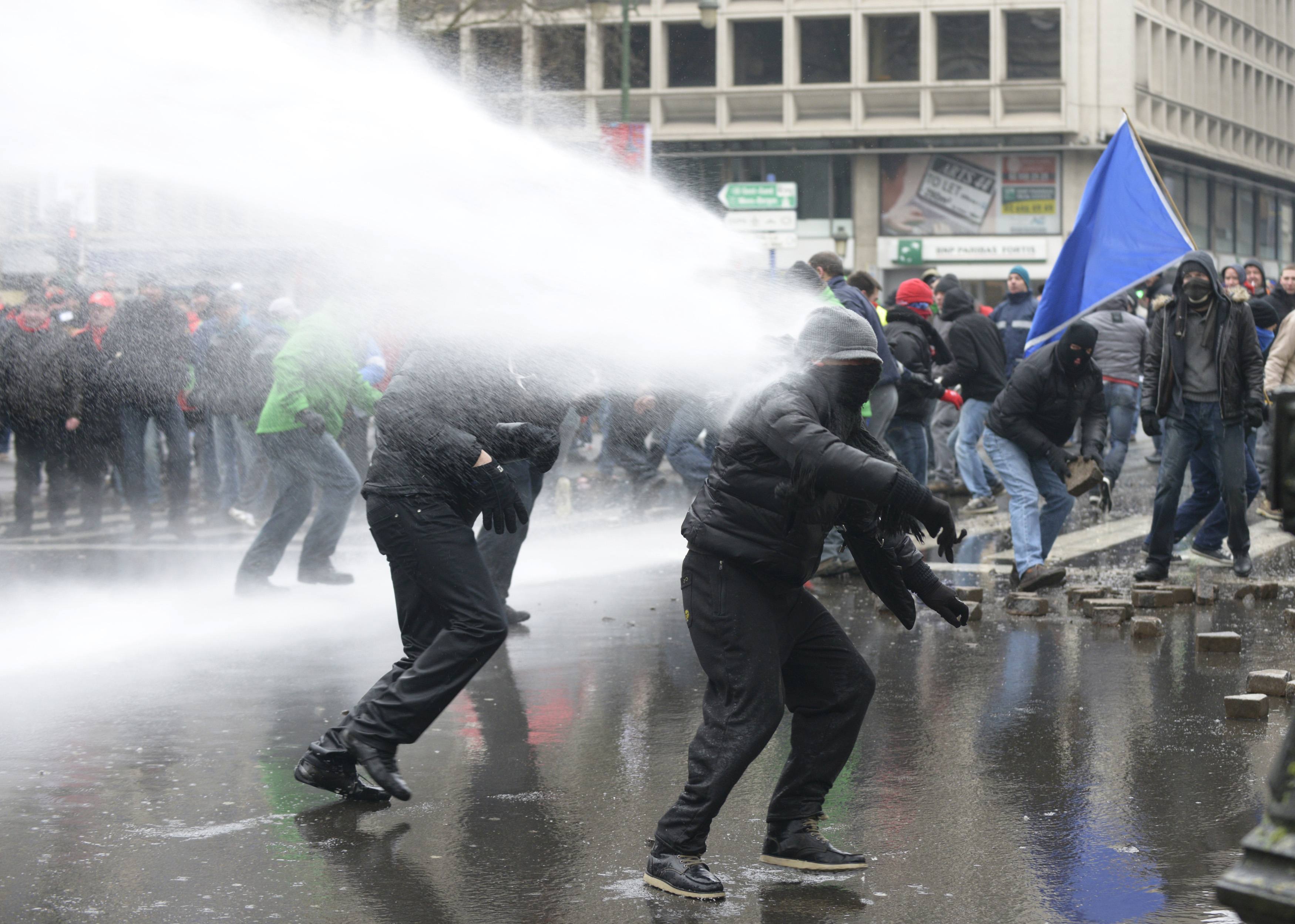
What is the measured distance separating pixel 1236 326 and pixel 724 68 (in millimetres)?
37094

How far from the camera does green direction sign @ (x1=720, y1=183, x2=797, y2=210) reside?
1989cm

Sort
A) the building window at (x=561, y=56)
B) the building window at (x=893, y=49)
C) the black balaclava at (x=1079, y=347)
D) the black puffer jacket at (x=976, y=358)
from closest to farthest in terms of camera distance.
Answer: the black balaclava at (x=1079, y=347) → the black puffer jacket at (x=976, y=358) → the building window at (x=561, y=56) → the building window at (x=893, y=49)

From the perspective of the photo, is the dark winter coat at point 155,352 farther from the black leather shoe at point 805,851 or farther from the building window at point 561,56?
the building window at point 561,56

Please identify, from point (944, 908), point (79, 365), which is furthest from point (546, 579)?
point (944, 908)

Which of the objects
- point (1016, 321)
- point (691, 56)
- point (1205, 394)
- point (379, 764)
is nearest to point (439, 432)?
point (379, 764)

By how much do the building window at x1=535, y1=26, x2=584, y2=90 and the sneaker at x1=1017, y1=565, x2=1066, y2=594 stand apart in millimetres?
18012

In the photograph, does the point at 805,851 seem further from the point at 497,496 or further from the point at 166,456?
the point at 166,456

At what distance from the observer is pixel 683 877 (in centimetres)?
446

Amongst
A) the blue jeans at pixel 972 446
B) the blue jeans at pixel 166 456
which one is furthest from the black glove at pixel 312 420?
the blue jeans at pixel 972 446

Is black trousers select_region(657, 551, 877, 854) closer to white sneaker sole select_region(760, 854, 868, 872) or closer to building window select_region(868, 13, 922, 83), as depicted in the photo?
white sneaker sole select_region(760, 854, 868, 872)

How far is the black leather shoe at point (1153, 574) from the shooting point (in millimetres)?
9773

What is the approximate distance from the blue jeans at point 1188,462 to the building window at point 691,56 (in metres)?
37.3

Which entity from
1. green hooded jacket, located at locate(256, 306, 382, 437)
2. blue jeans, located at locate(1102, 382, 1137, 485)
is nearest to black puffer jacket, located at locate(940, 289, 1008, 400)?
blue jeans, located at locate(1102, 382, 1137, 485)

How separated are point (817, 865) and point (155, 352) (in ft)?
36.2
